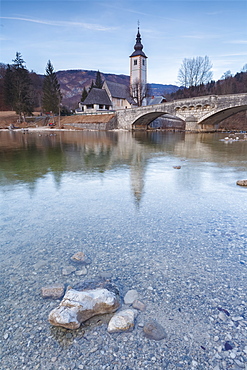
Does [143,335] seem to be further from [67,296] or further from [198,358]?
[67,296]

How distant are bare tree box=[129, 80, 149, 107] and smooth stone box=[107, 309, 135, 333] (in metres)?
67.1

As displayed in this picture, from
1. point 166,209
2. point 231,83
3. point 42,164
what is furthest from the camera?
point 231,83

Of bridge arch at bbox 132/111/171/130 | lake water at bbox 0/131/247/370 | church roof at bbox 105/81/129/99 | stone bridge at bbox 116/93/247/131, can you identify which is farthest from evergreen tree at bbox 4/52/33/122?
lake water at bbox 0/131/247/370

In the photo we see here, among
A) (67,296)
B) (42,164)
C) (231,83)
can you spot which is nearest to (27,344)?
(67,296)

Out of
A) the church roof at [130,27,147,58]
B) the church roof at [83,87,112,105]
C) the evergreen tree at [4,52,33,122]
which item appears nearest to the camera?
the evergreen tree at [4,52,33,122]

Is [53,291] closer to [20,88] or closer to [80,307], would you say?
[80,307]

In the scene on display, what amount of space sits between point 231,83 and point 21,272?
87.5 meters

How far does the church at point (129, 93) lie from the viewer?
64688mm

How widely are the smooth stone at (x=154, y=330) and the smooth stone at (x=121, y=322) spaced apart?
15cm

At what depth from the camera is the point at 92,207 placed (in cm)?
553

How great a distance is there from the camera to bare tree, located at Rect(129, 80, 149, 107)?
2598 inches

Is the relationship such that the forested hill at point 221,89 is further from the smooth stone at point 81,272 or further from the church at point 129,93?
the smooth stone at point 81,272

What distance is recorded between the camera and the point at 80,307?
→ 91.6 inches

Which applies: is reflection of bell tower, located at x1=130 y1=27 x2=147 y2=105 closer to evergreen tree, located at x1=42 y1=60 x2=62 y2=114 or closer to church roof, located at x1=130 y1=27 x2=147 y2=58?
church roof, located at x1=130 y1=27 x2=147 y2=58
